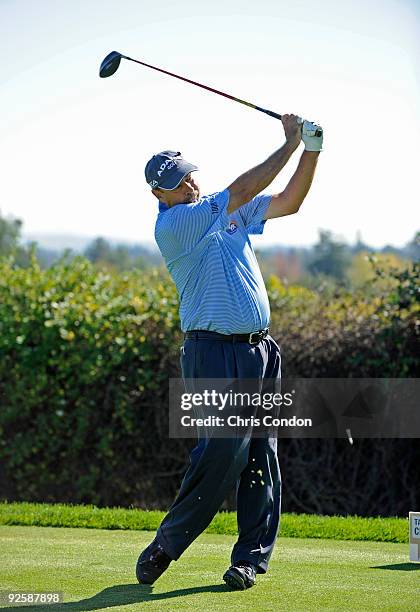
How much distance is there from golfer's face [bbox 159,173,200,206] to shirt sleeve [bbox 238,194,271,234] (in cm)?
29

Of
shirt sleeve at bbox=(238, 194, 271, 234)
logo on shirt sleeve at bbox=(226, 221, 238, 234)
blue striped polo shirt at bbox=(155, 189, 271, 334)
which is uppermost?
shirt sleeve at bbox=(238, 194, 271, 234)

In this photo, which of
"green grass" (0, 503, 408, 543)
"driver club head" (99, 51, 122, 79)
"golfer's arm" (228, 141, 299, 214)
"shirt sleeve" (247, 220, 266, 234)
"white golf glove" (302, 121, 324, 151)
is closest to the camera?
"golfer's arm" (228, 141, 299, 214)

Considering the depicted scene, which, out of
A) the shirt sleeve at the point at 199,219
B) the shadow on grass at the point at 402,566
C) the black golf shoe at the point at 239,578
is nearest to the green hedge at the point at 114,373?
the shadow on grass at the point at 402,566

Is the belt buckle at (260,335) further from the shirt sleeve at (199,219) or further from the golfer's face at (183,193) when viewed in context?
the golfer's face at (183,193)

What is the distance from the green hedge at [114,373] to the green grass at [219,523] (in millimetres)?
2093

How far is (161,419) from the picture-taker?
9.20 m

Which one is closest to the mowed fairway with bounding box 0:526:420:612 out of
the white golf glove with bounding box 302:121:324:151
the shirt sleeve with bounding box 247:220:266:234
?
the shirt sleeve with bounding box 247:220:266:234

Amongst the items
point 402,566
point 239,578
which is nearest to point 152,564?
point 239,578

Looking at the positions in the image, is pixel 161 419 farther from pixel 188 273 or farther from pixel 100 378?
pixel 188 273

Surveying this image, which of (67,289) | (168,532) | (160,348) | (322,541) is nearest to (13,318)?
(67,289)

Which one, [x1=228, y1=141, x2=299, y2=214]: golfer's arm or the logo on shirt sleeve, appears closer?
[x1=228, y1=141, x2=299, y2=214]: golfer's arm

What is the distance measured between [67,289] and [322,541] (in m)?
4.40

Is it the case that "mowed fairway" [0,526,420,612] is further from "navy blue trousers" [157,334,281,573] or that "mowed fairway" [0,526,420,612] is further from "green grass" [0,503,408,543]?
"green grass" [0,503,408,543]

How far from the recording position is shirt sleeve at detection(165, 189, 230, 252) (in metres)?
4.66
